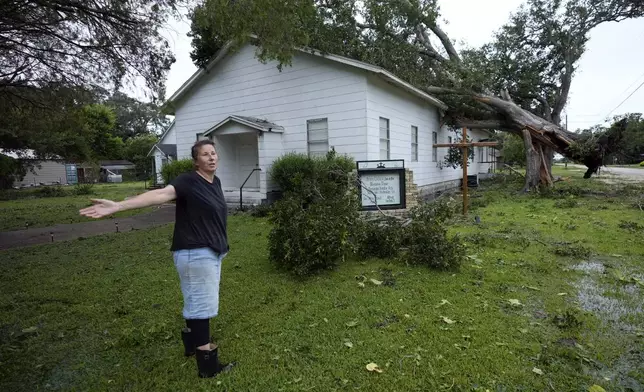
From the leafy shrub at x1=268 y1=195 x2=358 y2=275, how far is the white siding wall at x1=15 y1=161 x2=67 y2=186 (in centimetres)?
4225

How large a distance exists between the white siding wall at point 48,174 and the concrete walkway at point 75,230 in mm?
34365

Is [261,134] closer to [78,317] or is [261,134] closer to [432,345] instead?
[78,317]

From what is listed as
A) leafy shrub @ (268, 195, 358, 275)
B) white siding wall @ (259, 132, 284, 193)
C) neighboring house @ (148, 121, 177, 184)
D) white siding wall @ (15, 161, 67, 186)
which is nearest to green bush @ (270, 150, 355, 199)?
white siding wall @ (259, 132, 284, 193)

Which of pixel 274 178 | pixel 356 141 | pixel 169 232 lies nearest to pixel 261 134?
pixel 274 178

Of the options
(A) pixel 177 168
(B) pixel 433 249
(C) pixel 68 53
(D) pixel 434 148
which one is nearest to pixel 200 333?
(B) pixel 433 249

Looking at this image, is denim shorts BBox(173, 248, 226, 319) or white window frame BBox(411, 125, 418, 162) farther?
white window frame BBox(411, 125, 418, 162)

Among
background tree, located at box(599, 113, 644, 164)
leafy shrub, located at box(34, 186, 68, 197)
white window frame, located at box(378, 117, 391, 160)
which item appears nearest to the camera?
white window frame, located at box(378, 117, 391, 160)

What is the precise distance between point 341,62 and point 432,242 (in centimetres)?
729

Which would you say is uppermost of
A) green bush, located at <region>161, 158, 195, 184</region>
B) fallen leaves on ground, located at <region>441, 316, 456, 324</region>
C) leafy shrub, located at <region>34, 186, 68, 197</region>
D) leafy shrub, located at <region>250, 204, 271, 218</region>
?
green bush, located at <region>161, 158, 195, 184</region>

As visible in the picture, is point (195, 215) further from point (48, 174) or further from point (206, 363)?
point (48, 174)

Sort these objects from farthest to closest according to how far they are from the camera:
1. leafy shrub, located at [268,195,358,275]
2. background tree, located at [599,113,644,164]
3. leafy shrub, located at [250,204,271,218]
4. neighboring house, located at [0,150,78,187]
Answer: neighboring house, located at [0,150,78,187] < background tree, located at [599,113,644,164] < leafy shrub, located at [250,204,271,218] < leafy shrub, located at [268,195,358,275]

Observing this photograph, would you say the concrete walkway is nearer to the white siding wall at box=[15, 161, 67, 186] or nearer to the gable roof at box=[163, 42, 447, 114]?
the gable roof at box=[163, 42, 447, 114]

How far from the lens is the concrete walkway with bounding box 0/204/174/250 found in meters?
8.47

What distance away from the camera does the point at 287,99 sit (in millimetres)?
12375
